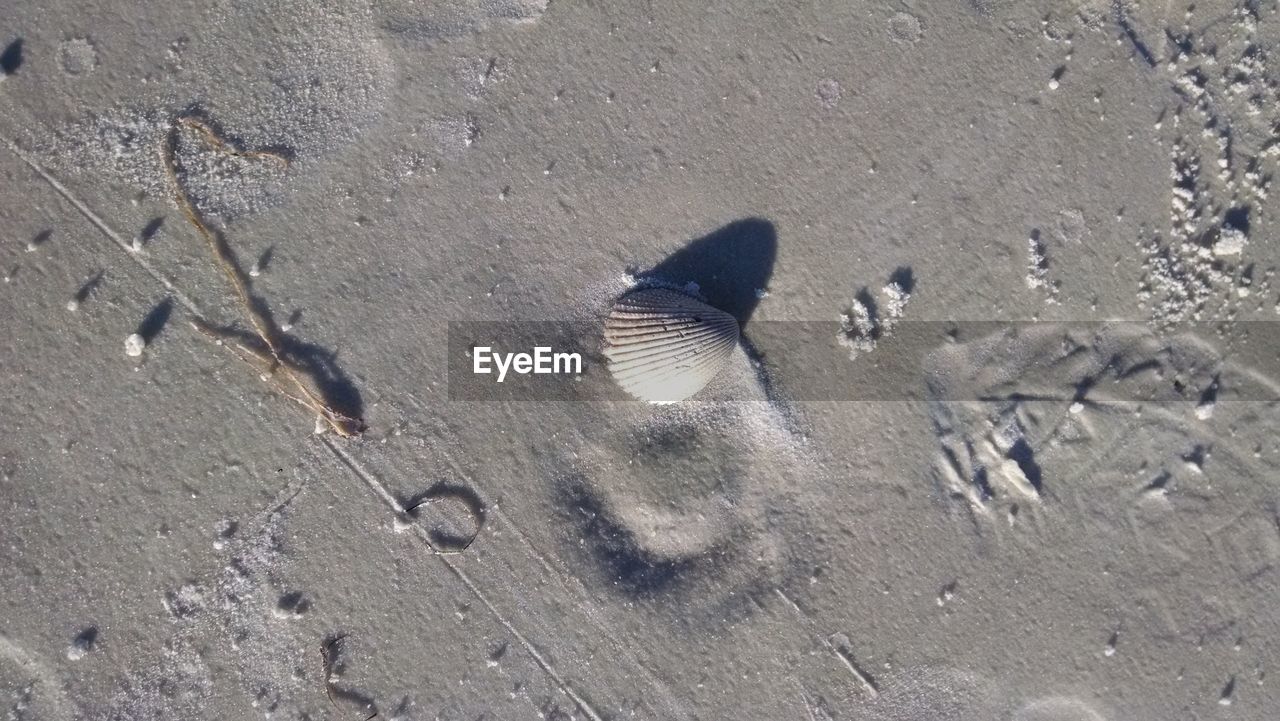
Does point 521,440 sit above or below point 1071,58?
below

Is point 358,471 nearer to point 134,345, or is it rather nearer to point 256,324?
point 256,324

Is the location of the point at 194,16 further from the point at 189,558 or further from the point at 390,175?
the point at 189,558

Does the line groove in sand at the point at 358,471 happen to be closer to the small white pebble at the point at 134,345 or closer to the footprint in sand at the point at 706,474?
the small white pebble at the point at 134,345

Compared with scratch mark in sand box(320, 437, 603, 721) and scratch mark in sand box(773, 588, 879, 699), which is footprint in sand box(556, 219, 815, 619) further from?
scratch mark in sand box(320, 437, 603, 721)

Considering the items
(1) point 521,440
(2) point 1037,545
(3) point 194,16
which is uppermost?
(3) point 194,16

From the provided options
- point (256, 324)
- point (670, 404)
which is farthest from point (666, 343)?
point (256, 324)

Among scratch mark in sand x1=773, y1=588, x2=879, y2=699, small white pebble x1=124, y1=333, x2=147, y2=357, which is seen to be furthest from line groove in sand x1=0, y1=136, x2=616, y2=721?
scratch mark in sand x1=773, y1=588, x2=879, y2=699

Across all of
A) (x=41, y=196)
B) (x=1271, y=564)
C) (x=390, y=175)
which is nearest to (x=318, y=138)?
(x=390, y=175)
